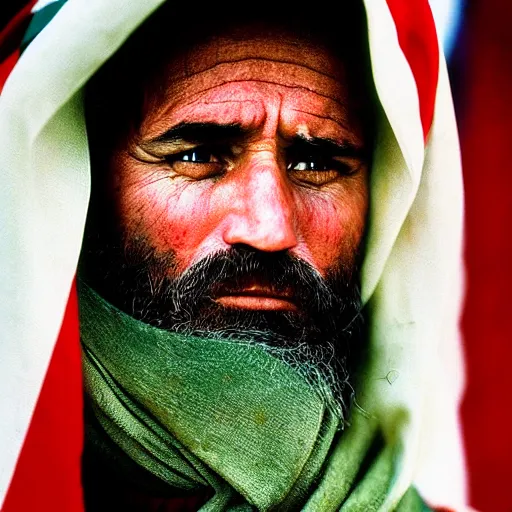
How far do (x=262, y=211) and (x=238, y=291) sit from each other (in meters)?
0.15

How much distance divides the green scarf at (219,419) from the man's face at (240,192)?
9 cm

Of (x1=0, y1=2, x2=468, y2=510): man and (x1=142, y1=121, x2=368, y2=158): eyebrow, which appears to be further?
(x1=142, y1=121, x2=368, y2=158): eyebrow

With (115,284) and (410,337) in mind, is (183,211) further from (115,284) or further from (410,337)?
(410,337)

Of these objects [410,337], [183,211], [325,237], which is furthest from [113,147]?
[410,337]

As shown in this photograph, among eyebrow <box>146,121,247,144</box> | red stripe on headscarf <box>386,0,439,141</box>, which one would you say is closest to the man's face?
eyebrow <box>146,121,247,144</box>

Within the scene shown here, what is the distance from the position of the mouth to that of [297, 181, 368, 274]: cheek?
0.10m

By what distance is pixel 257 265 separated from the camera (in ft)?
4.70

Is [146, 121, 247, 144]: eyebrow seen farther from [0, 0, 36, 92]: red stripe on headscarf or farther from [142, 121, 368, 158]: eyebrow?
[0, 0, 36, 92]: red stripe on headscarf

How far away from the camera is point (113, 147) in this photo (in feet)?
5.20

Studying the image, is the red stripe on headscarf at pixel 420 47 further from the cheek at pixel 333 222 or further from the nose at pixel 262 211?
the nose at pixel 262 211

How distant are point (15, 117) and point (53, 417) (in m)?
0.51

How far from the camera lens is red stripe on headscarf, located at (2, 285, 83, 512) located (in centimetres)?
128

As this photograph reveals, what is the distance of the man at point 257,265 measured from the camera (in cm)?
136

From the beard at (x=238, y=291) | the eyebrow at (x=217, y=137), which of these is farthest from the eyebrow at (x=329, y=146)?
the beard at (x=238, y=291)
